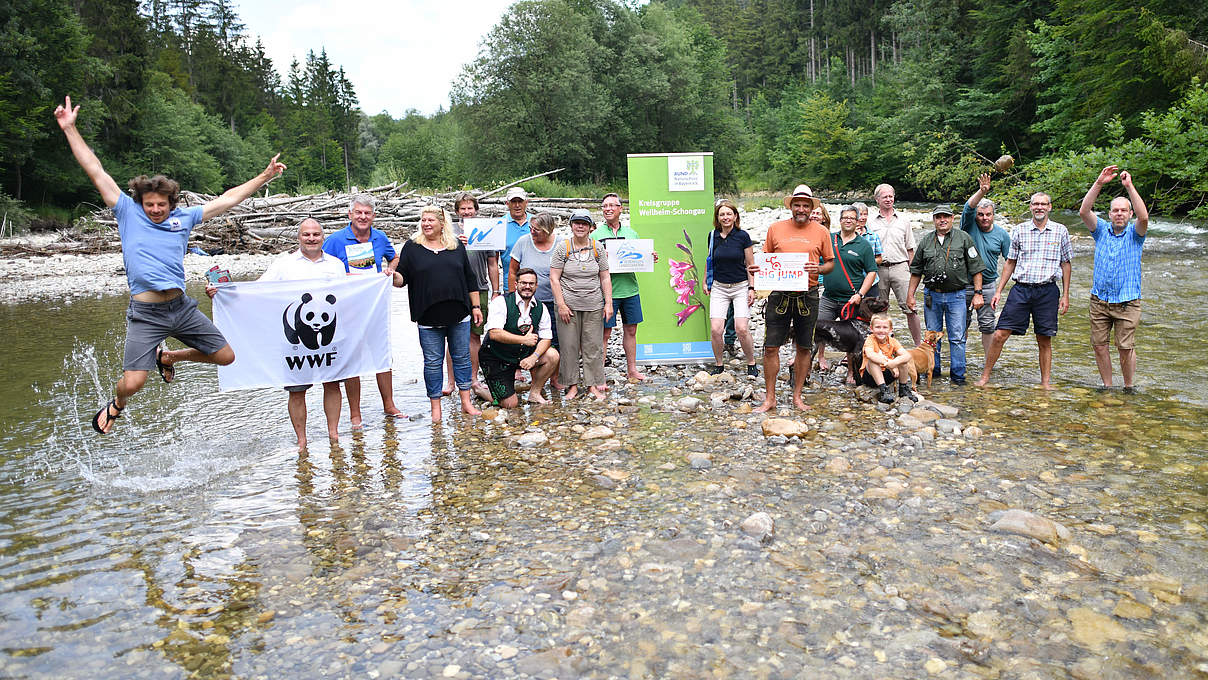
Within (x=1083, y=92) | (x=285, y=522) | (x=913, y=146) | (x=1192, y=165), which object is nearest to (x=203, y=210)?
(x=285, y=522)

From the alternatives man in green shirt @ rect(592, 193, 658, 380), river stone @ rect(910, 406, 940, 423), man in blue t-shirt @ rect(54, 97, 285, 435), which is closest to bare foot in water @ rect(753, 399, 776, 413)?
river stone @ rect(910, 406, 940, 423)

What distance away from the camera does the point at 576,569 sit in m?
4.33

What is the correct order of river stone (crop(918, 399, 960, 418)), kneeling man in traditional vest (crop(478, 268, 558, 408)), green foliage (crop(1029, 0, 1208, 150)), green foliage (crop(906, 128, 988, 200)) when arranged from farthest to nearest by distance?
1. green foliage (crop(906, 128, 988, 200))
2. green foliage (crop(1029, 0, 1208, 150))
3. kneeling man in traditional vest (crop(478, 268, 558, 408))
4. river stone (crop(918, 399, 960, 418))

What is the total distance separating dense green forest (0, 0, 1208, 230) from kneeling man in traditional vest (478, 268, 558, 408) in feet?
49.7

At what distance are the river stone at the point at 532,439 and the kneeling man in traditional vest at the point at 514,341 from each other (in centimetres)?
122

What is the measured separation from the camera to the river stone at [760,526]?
15.1ft

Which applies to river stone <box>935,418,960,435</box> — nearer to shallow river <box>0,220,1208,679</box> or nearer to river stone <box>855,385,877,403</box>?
shallow river <box>0,220,1208,679</box>

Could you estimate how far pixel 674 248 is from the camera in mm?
9625

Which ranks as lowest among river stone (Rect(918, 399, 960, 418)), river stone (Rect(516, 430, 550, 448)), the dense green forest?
river stone (Rect(918, 399, 960, 418))

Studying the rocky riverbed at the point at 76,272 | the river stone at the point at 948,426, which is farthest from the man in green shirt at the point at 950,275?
the rocky riverbed at the point at 76,272

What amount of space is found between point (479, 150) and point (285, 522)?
1874 inches

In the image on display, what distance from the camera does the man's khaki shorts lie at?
7516mm

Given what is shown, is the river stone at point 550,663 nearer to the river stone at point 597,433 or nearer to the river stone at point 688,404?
the river stone at point 597,433

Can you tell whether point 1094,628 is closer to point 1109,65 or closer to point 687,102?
point 1109,65
